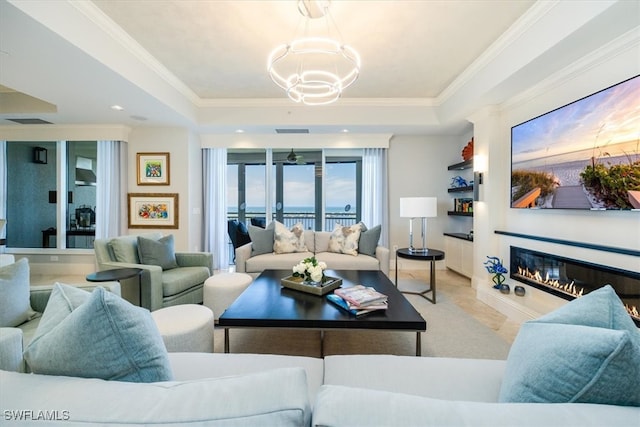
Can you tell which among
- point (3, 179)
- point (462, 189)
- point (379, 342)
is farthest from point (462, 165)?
point (3, 179)

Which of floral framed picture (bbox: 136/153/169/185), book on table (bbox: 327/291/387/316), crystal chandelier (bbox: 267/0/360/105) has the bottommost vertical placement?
book on table (bbox: 327/291/387/316)

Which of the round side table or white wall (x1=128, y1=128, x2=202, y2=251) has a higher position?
white wall (x1=128, y1=128, x2=202, y2=251)

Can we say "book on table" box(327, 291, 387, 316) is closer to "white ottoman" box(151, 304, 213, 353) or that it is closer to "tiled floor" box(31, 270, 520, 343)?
"white ottoman" box(151, 304, 213, 353)

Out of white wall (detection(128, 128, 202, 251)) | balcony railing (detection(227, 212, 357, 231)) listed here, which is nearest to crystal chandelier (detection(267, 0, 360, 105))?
white wall (detection(128, 128, 202, 251))

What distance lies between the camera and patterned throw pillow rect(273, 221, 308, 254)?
4082 millimetres

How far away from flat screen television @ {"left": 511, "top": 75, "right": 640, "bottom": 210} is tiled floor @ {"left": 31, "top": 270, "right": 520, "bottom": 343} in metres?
1.25

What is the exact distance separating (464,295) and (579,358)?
10.9 ft

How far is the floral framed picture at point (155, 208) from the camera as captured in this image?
4.78 m

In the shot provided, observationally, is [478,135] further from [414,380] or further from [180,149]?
[180,149]

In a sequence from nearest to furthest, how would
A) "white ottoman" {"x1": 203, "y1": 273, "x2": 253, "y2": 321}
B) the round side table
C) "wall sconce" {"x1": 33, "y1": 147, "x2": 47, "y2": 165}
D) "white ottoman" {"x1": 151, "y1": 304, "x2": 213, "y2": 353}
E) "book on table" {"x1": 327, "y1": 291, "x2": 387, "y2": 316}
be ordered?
"white ottoman" {"x1": 151, "y1": 304, "x2": 213, "y2": 353} < "book on table" {"x1": 327, "y1": 291, "x2": 387, "y2": 316} < "white ottoman" {"x1": 203, "y1": 273, "x2": 253, "y2": 321} < the round side table < "wall sconce" {"x1": 33, "y1": 147, "x2": 47, "y2": 165}

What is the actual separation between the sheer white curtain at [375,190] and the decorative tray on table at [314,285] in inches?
112

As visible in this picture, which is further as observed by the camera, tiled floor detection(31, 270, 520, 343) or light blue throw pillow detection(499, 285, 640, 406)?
tiled floor detection(31, 270, 520, 343)

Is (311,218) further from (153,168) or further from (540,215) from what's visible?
(540,215)

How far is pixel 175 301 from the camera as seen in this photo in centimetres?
289
